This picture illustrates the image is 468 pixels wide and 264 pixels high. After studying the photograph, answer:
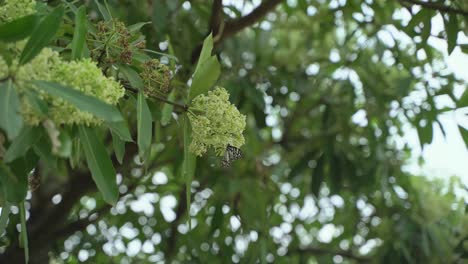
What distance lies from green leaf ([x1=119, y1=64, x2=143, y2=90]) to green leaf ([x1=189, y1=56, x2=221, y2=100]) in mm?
89

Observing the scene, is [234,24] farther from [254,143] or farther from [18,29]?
[18,29]

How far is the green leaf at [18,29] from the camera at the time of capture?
0.91 m

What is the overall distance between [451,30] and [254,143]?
92cm

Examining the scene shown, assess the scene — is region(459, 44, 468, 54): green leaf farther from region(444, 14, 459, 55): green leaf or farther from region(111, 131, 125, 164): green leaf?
region(111, 131, 125, 164): green leaf

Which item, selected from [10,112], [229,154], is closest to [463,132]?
[229,154]

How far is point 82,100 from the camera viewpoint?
839 millimetres

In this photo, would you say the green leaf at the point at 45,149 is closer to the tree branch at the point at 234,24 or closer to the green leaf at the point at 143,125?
the green leaf at the point at 143,125

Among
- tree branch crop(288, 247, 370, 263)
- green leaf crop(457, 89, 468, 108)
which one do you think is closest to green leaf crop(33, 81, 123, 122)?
green leaf crop(457, 89, 468, 108)

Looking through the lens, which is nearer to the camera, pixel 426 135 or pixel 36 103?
pixel 36 103

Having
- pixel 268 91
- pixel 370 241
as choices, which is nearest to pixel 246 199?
pixel 268 91

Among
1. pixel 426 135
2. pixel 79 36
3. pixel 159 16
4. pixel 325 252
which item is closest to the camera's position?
pixel 79 36

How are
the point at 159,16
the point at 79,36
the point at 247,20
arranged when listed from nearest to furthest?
the point at 79,36, the point at 159,16, the point at 247,20

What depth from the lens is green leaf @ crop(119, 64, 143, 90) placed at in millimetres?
1146

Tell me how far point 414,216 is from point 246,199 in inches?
32.5
